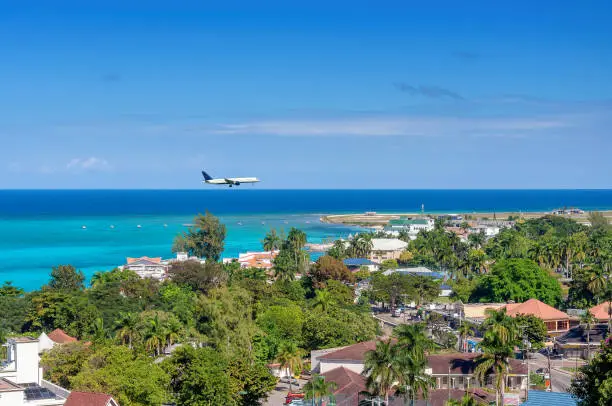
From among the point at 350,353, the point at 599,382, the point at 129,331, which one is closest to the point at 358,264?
the point at 350,353

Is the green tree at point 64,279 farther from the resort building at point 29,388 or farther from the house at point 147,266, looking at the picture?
the resort building at point 29,388

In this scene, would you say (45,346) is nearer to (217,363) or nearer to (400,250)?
(217,363)

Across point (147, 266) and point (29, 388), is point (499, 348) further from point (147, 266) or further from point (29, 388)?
point (147, 266)

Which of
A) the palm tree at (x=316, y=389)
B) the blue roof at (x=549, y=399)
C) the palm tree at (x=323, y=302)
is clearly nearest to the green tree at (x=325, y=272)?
the palm tree at (x=323, y=302)

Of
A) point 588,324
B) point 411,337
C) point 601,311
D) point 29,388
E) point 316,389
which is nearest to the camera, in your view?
point 29,388

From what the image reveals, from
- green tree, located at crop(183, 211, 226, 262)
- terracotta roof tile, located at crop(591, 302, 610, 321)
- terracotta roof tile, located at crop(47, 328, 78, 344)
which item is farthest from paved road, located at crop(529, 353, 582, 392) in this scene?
green tree, located at crop(183, 211, 226, 262)

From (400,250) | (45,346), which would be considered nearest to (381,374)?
(45,346)
